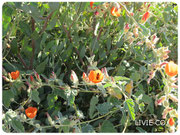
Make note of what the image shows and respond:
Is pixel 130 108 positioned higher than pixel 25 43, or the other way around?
pixel 25 43

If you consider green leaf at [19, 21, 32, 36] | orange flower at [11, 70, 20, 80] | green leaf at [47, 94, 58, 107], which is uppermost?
green leaf at [19, 21, 32, 36]

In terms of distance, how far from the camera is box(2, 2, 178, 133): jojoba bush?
27.5 inches

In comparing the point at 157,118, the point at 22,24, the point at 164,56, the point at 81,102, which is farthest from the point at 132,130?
the point at 22,24

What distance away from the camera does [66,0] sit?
30.8 inches

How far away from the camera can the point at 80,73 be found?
954mm

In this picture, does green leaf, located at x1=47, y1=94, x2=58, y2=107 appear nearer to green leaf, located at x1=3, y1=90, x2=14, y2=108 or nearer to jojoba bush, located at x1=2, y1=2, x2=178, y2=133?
jojoba bush, located at x1=2, y1=2, x2=178, y2=133

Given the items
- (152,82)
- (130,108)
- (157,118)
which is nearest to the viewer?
(130,108)

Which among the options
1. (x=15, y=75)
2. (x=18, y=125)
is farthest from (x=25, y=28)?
(x=18, y=125)

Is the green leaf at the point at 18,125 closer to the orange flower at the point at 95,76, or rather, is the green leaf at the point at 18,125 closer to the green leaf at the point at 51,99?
the green leaf at the point at 51,99

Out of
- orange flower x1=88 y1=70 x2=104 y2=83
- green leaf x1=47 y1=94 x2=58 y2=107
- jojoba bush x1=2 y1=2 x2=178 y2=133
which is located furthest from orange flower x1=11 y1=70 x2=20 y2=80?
orange flower x1=88 y1=70 x2=104 y2=83

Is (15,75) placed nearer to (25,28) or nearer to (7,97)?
(7,97)

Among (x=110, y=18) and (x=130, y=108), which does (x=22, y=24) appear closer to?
(x=110, y=18)

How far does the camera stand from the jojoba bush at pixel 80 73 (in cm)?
70

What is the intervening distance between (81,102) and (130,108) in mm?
325
